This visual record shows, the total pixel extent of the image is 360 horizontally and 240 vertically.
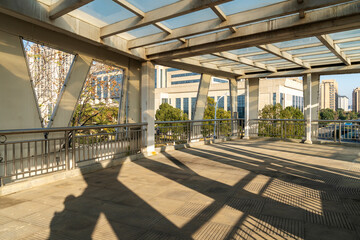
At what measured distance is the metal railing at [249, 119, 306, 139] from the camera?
10.8 meters

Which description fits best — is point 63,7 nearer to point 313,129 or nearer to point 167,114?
point 313,129

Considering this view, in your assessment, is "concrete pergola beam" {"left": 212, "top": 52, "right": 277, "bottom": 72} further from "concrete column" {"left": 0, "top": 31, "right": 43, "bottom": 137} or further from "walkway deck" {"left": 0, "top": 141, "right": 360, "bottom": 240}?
"concrete column" {"left": 0, "top": 31, "right": 43, "bottom": 137}

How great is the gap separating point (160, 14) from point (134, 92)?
3.63m

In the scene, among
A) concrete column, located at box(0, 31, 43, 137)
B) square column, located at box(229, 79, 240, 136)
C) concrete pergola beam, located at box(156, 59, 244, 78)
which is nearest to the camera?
concrete column, located at box(0, 31, 43, 137)

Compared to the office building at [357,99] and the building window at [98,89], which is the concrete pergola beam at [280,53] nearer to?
the building window at [98,89]

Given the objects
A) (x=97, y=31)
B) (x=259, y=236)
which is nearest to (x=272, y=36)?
(x=97, y=31)

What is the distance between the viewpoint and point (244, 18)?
15.3 feet

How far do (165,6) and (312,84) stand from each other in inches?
344

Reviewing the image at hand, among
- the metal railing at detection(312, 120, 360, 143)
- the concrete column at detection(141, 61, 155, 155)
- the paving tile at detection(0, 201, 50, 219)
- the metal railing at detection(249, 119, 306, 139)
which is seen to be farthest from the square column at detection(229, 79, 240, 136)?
the paving tile at detection(0, 201, 50, 219)

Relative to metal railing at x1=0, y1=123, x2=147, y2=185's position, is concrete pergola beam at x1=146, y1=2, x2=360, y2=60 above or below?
above

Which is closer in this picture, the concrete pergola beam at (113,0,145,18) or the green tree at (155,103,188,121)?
the concrete pergola beam at (113,0,145,18)

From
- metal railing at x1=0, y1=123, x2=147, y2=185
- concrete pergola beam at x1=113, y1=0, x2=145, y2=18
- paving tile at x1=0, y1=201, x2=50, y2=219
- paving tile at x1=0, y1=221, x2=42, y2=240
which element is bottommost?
paving tile at x1=0, y1=221, x2=42, y2=240

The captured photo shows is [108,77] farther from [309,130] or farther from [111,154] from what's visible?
[309,130]

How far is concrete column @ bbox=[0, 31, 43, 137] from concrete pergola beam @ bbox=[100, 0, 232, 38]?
5.85 ft
